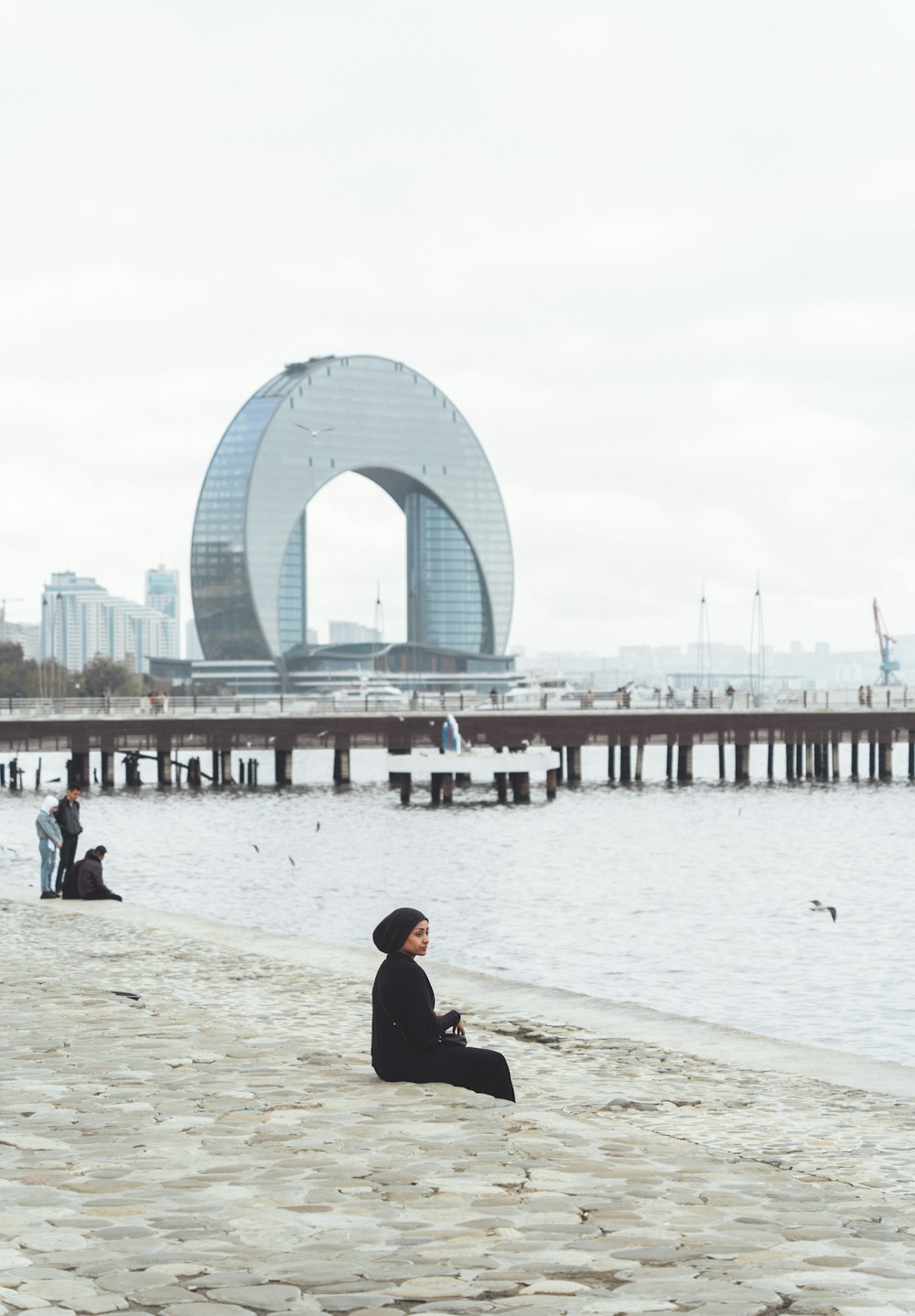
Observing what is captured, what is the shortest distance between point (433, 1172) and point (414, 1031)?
2332 mm

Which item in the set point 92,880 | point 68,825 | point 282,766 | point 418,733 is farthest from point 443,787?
point 92,880

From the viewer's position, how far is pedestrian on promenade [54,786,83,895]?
31328 millimetres

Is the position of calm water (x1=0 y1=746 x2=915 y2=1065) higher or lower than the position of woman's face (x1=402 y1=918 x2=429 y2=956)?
lower

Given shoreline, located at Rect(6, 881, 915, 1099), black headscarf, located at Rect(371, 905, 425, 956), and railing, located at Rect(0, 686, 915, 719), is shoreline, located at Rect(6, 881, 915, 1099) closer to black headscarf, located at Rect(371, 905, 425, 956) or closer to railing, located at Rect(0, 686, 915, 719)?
black headscarf, located at Rect(371, 905, 425, 956)

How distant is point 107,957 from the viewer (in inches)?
856

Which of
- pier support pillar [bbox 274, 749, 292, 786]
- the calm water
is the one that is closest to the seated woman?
the calm water

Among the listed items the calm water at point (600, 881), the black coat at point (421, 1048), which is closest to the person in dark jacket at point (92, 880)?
the calm water at point (600, 881)

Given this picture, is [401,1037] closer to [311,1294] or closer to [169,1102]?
[169,1102]

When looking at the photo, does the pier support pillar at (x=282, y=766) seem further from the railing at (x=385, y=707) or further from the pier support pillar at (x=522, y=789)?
the pier support pillar at (x=522, y=789)

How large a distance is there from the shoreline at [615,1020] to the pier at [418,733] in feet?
177

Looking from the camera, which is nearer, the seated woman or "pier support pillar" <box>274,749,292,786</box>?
the seated woman

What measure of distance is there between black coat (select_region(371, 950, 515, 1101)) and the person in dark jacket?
61.8 feet

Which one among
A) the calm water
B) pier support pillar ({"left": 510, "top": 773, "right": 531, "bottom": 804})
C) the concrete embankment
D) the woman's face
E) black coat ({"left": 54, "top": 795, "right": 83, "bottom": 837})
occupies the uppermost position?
the woman's face

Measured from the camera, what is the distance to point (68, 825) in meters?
31.3
